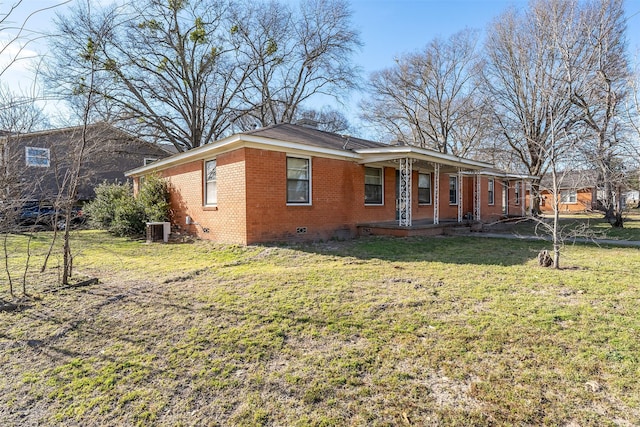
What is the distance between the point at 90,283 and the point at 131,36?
1880cm

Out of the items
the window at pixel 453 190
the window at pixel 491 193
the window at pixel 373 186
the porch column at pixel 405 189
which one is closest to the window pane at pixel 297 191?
the window at pixel 373 186

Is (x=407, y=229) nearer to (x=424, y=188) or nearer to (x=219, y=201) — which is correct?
(x=424, y=188)

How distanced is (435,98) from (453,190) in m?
12.9

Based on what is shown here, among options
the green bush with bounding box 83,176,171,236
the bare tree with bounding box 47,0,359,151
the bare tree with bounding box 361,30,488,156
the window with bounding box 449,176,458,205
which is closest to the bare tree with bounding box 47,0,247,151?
the bare tree with bounding box 47,0,359,151

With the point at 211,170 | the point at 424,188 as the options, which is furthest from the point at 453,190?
the point at 211,170

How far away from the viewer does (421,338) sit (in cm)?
320

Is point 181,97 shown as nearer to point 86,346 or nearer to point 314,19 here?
point 314,19

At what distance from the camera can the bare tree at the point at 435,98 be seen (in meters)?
24.4

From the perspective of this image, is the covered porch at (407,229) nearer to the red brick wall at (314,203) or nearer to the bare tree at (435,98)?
the red brick wall at (314,203)

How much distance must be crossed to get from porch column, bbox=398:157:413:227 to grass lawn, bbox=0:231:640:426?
17.7 feet

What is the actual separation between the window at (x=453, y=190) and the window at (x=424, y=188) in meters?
2.13

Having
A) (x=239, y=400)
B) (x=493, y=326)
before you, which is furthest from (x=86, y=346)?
(x=493, y=326)

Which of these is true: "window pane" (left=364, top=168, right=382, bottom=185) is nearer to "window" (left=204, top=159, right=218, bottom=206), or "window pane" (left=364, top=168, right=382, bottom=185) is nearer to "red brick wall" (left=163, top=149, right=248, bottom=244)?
"red brick wall" (left=163, top=149, right=248, bottom=244)

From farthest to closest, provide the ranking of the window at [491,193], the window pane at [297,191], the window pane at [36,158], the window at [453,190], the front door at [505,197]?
the front door at [505,197]
the window at [491,193]
the window at [453,190]
the window pane at [297,191]
the window pane at [36,158]
